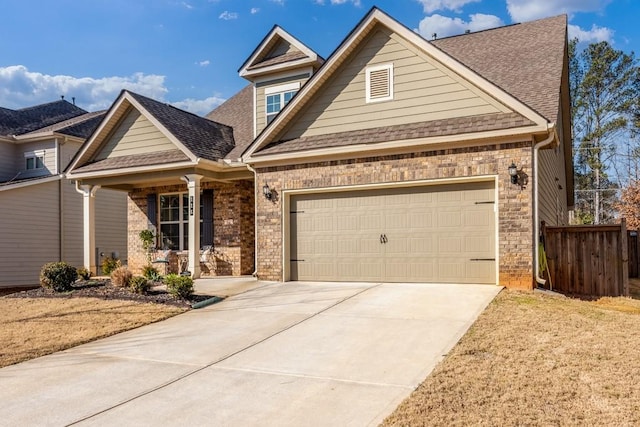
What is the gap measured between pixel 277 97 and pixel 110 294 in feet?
24.1

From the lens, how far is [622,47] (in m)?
34.2

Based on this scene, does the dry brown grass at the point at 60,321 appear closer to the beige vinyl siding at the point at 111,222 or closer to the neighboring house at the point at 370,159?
the neighboring house at the point at 370,159

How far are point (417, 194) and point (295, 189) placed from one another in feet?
9.59

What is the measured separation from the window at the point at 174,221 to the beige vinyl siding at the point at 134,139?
1.98m

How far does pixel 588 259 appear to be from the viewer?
10.4m

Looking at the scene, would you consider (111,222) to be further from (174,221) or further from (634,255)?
(634,255)

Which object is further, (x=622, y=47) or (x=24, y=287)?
(x=622, y=47)

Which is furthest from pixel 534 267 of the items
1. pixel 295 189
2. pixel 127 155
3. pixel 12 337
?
pixel 127 155

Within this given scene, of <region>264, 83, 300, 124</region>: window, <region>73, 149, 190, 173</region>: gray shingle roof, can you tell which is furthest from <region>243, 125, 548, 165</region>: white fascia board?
<region>264, 83, 300, 124</region>: window

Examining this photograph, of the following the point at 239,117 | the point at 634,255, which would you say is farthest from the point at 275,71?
the point at 634,255

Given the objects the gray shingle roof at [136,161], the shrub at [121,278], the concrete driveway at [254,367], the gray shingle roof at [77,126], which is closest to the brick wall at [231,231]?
the gray shingle roof at [136,161]

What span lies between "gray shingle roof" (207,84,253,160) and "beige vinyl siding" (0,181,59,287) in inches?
288

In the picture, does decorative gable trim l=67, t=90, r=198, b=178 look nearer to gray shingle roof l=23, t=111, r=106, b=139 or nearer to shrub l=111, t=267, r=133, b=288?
shrub l=111, t=267, r=133, b=288

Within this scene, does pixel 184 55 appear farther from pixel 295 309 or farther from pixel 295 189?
pixel 295 309
